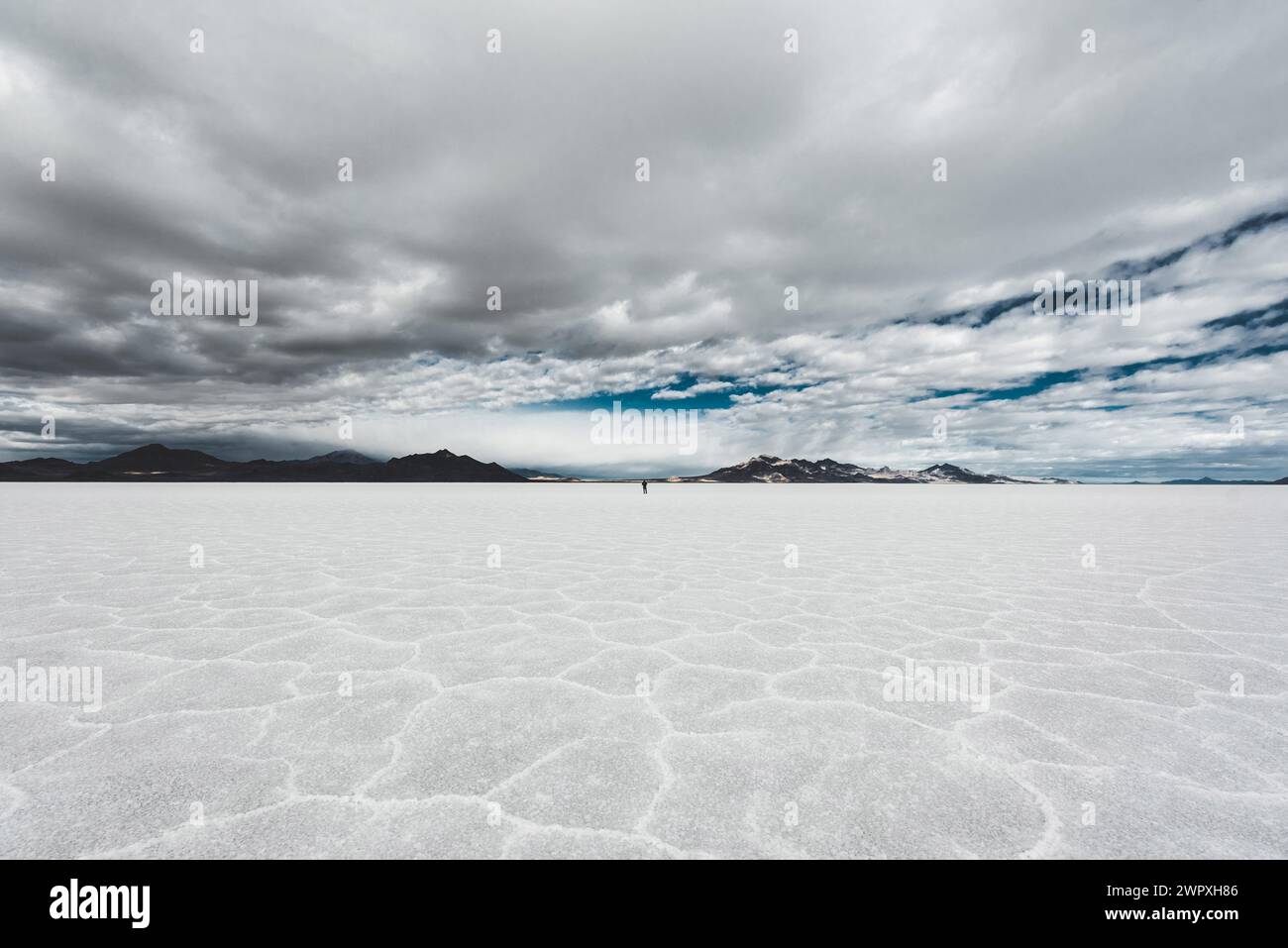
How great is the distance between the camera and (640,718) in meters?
2.81

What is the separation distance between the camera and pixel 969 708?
2949 millimetres

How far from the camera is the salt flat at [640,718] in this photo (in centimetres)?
191

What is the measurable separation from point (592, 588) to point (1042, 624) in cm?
415

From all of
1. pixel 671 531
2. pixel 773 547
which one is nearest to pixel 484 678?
pixel 773 547

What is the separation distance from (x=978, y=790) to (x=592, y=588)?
424 centimetres

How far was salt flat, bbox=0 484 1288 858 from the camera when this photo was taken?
75.3 inches

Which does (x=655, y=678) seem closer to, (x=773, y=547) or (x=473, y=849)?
(x=473, y=849)
